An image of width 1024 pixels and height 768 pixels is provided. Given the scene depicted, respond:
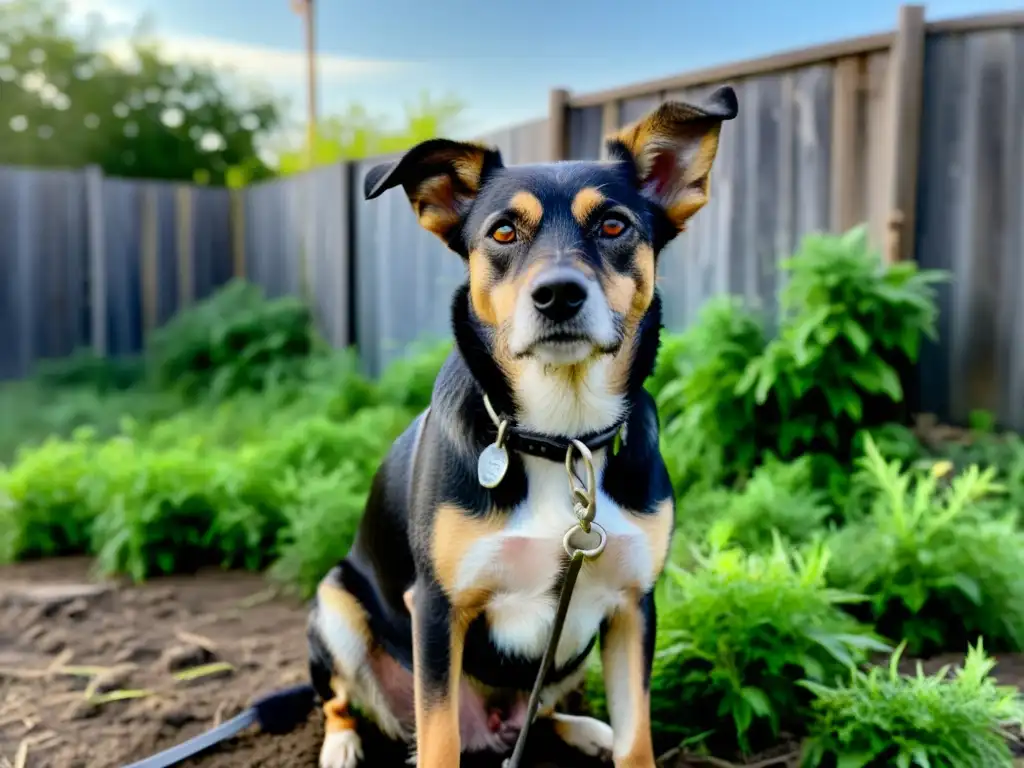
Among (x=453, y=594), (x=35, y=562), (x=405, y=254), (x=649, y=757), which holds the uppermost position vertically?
(x=405, y=254)

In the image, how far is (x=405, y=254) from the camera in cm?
894

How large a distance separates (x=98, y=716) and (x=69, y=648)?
83cm

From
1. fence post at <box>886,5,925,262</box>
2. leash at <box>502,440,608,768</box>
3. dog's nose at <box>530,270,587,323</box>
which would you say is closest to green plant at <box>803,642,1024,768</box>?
leash at <box>502,440,608,768</box>

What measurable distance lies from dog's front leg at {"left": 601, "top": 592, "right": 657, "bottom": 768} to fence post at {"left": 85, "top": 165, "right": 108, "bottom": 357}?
10.8 m

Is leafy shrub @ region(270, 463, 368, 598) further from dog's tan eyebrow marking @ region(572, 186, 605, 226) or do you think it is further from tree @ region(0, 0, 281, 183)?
tree @ region(0, 0, 281, 183)

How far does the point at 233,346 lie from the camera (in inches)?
407

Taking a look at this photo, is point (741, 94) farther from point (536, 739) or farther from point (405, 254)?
point (536, 739)

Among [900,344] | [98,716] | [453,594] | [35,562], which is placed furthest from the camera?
[35,562]

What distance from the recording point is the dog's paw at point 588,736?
2875mm

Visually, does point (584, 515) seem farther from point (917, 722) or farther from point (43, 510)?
point (43, 510)

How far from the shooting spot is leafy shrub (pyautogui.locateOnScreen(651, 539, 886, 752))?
9.54 feet

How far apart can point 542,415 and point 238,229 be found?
11078 mm

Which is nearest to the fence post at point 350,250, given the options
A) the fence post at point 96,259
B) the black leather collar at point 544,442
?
the fence post at point 96,259

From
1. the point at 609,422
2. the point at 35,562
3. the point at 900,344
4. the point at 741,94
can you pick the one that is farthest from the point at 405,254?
the point at 609,422
